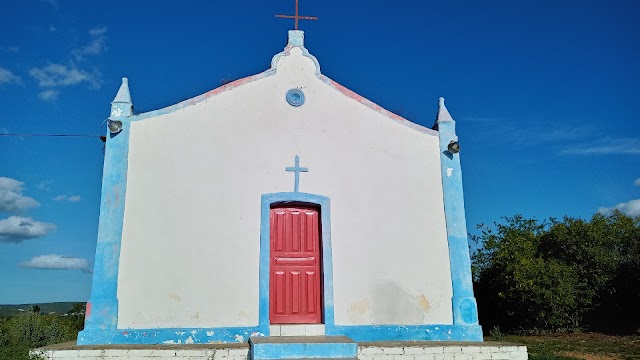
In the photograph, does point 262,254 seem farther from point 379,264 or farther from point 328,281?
point 379,264

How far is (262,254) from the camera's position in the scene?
816 cm

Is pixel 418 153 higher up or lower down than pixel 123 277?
higher up

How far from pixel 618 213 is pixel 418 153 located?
15.0m

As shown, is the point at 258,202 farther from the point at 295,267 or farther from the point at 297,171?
the point at 295,267

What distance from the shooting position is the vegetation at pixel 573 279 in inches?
739

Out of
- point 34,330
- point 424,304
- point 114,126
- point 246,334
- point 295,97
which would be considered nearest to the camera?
point 246,334

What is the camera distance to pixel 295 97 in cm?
895

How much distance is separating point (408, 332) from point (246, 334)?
250cm

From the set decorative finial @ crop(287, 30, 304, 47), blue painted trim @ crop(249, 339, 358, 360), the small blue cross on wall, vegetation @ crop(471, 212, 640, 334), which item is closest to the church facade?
the small blue cross on wall

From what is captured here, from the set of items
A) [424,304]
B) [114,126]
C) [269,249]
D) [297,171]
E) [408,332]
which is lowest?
[408,332]

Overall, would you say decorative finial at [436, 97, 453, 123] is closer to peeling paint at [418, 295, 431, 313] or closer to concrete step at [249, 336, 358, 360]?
peeling paint at [418, 295, 431, 313]

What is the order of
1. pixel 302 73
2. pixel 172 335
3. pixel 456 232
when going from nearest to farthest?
1. pixel 172 335
2. pixel 456 232
3. pixel 302 73

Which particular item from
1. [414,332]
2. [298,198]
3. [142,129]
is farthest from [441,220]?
[142,129]

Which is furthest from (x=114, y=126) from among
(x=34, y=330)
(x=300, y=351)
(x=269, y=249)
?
(x=34, y=330)
